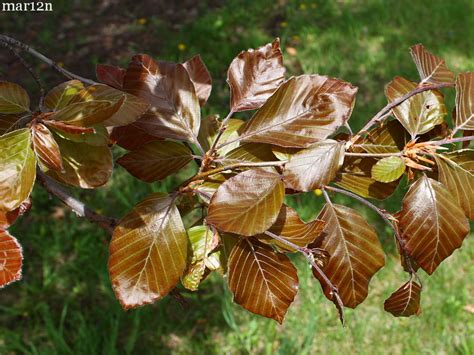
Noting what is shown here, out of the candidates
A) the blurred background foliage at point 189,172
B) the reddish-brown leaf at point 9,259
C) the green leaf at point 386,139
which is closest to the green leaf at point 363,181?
the green leaf at point 386,139

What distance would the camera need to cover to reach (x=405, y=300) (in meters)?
0.82

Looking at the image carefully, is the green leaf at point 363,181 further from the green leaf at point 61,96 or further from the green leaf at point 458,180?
the green leaf at point 61,96

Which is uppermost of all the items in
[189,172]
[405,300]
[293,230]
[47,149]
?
[47,149]

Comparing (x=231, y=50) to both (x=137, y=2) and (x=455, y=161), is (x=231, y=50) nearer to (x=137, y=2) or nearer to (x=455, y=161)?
(x=137, y=2)

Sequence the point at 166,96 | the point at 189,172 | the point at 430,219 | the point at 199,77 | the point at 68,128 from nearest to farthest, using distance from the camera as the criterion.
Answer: the point at 68,128 < the point at 430,219 < the point at 166,96 < the point at 199,77 < the point at 189,172

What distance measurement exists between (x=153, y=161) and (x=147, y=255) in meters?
0.17

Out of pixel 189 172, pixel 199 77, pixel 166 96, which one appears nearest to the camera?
pixel 166 96

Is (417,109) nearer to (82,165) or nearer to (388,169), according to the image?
(388,169)

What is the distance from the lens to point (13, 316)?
2422 millimetres

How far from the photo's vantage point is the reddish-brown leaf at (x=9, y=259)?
659 millimetres

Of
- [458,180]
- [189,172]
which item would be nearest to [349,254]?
[458,180]

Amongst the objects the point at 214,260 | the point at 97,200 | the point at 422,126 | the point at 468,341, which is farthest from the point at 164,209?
the point at 97,200

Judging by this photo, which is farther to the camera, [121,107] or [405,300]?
[405,300]

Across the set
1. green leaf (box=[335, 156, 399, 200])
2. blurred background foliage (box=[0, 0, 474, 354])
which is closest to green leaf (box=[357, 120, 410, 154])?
green leaf (box=[335, 156, 399, 200])
